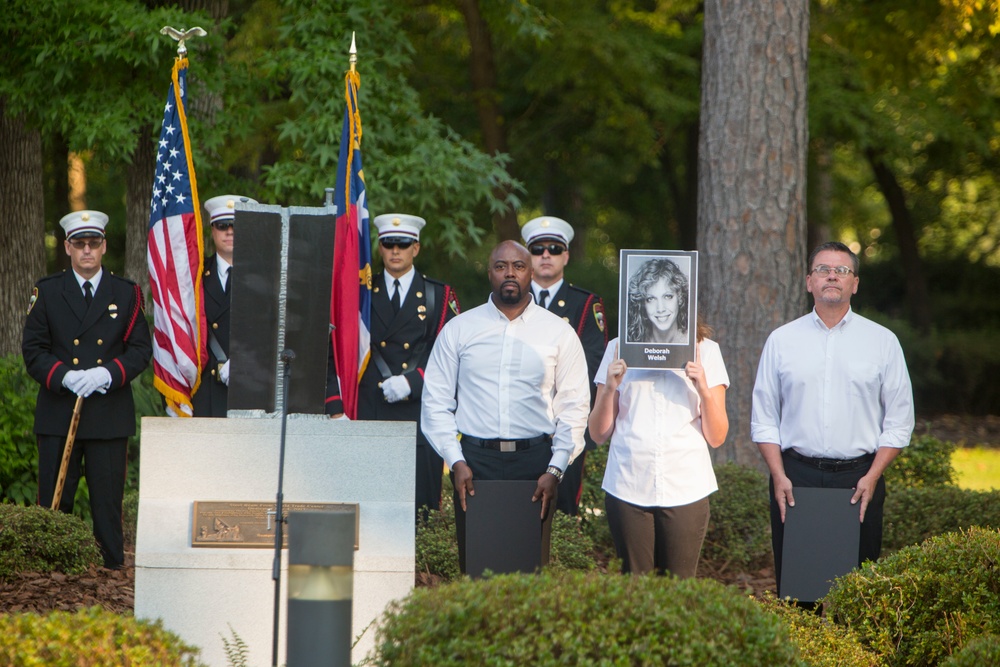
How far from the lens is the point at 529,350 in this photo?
19.6 ft

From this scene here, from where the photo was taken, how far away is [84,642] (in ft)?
13.1

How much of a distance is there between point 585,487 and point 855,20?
9.62m

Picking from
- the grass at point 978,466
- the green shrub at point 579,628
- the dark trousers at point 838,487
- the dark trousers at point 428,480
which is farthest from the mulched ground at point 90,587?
the grass at point 978,466

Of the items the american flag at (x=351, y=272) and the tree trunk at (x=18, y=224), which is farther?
the tree trunk at (x=18, y=224)

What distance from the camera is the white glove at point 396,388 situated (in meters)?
7.54

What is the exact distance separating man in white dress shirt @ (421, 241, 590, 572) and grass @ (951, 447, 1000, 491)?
8578 mm

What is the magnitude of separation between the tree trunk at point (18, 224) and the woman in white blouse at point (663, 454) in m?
8.03

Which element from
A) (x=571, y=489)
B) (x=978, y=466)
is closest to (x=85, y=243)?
(x=571, y=489)

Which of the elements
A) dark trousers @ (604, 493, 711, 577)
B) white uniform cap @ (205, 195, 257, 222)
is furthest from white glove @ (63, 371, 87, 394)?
dark trousers @ (604, 493, 711, 577)

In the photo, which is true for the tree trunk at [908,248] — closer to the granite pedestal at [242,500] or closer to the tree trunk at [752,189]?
the tree trunk at [752,189]

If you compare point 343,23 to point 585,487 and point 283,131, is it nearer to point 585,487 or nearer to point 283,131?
point 283,131

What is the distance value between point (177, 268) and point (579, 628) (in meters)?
3.58

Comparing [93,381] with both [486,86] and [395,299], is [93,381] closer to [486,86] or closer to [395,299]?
[395,299]

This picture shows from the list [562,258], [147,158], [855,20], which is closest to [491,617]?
[562,258]
